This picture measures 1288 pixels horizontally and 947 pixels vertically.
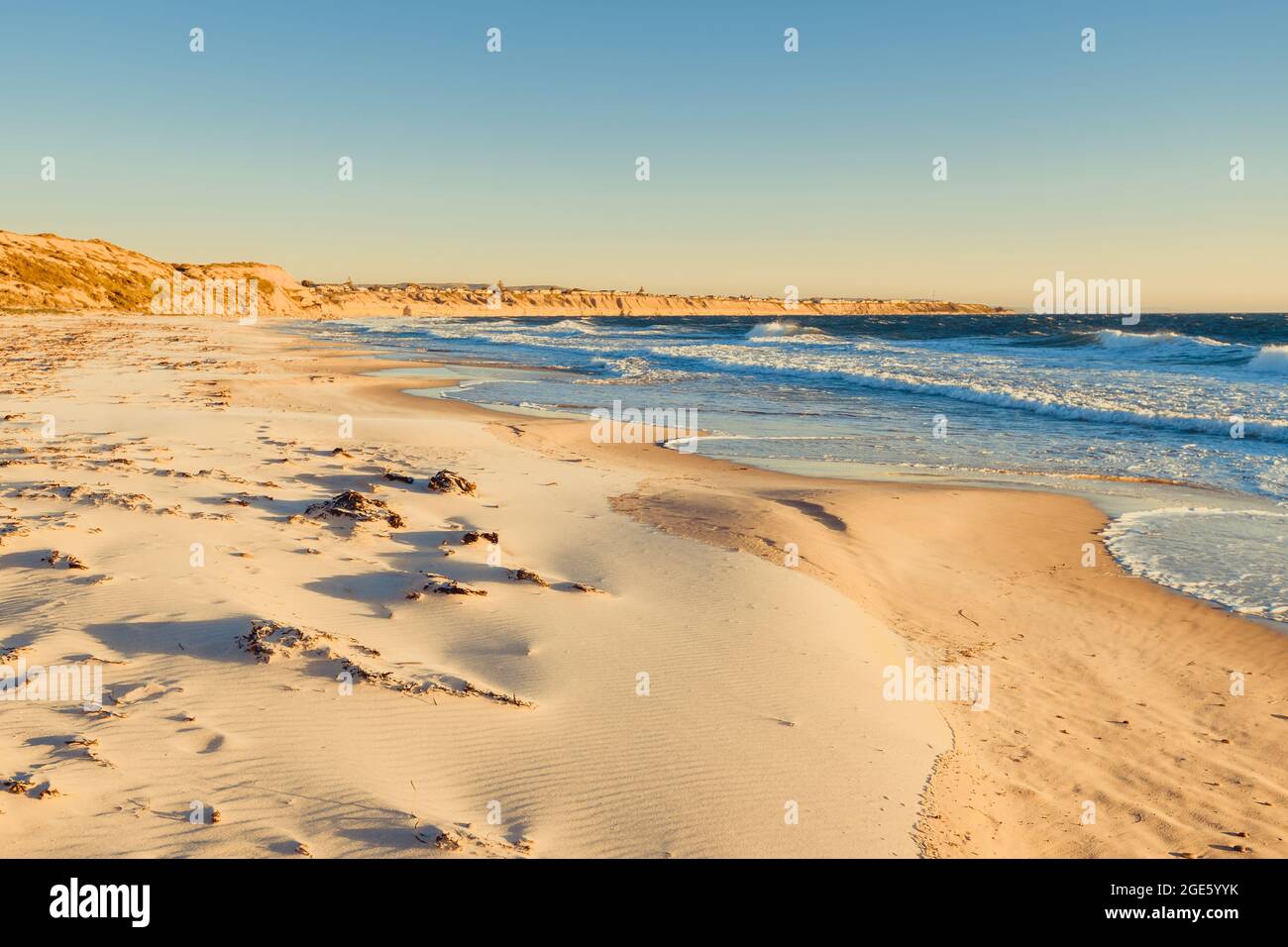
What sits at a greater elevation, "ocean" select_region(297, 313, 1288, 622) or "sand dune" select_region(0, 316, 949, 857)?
"ocean" select_region(297, 313, 1288, 622)

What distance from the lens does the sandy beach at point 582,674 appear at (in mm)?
3900

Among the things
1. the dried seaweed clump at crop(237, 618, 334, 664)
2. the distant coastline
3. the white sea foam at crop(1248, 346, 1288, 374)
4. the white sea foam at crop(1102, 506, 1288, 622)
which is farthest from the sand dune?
the distant coastline

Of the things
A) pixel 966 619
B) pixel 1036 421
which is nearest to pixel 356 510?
pixel 966 619

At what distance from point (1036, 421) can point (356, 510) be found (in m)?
16.9

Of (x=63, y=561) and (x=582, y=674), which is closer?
(x=582, y=674)

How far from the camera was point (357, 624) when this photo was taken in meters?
5.91

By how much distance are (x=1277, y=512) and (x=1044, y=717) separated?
7.93m

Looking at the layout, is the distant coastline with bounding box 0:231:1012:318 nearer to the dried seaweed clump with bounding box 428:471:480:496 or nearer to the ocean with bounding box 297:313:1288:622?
the ocean with bounding box 297:313:1288:622

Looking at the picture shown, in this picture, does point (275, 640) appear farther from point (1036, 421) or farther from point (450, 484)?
point (1036, 421)

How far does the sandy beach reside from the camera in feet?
12.8

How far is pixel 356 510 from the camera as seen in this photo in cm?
816

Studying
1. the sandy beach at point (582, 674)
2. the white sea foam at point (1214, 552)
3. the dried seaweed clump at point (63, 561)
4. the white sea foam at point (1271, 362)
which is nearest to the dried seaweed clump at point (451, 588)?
the sandy beach at point (582, 674)

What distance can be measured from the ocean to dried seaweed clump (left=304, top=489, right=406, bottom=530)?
7.16 metres

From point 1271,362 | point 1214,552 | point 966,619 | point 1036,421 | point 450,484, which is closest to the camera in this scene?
point 966,619
